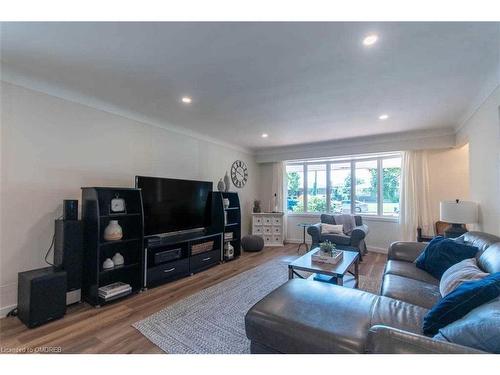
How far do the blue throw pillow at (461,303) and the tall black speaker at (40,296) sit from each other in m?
2.96

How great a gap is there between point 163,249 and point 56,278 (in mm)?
1224

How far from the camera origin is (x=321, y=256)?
283 centimetres

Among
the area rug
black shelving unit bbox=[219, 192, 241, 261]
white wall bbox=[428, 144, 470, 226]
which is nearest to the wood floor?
the area rug

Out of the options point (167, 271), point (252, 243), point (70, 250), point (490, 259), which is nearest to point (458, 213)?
point (490, 259)

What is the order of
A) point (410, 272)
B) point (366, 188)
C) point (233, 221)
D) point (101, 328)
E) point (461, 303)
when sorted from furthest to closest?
point (366, 188) → point (233, 221) → point (410, 272) → point (101, 328) → point (461, 303)

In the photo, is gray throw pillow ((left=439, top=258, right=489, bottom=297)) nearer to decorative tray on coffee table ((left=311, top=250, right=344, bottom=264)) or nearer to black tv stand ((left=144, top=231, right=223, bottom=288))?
decorative tray on coffee table ((left=311, top=250, right=344, bottom=264))

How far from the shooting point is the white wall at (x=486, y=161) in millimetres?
2357

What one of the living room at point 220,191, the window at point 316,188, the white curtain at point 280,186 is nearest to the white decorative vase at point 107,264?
the living room at point 220,191

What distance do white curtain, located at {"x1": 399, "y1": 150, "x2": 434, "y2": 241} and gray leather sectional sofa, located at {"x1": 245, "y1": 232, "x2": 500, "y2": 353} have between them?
262 centimetres

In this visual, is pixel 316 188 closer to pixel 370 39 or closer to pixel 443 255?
pixel 443 255

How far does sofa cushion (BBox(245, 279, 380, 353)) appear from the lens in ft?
4.05

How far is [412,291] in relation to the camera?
6.11 ft

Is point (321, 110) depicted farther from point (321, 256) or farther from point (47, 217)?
point (47, 217)

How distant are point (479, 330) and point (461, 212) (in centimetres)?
260
